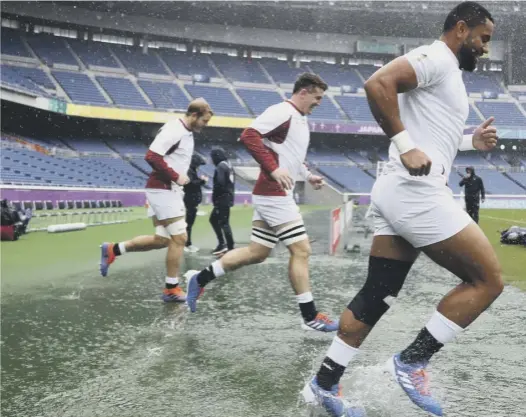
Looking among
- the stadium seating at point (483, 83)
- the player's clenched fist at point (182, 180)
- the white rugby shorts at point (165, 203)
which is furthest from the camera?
the stadium seating at point (483, 83)

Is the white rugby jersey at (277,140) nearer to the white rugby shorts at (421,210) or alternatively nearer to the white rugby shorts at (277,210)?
the white rugby shorts at (277,210)

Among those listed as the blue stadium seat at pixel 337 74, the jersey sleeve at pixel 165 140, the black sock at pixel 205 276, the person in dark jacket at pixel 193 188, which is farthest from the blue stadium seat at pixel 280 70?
the black sock at pixel 205 276

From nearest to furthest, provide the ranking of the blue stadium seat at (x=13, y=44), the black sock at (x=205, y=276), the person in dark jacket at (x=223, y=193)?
the black sock at (x=205, y=276) < the person in dark jacket at (x=223, y=193) < the blue stadium seat at (x=13, y=44)

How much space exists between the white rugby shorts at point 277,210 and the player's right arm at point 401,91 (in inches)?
84.2

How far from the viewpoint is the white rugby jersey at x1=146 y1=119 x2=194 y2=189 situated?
591cm

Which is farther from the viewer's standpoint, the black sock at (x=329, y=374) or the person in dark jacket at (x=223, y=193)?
the person in dark jacket at (x=223, y=193)

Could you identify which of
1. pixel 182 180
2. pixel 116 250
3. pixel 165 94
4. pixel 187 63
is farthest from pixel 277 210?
pixel 187 63

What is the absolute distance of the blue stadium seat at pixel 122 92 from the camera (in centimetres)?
4462

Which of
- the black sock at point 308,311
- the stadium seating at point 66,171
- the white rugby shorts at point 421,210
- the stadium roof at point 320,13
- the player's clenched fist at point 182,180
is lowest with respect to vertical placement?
the stadium seating at point 66,171

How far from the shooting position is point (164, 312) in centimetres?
530

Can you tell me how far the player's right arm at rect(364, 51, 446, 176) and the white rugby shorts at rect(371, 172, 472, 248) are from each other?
0.57ft

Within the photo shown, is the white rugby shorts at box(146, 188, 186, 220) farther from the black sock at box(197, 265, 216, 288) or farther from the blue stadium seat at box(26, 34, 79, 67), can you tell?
the blue stadium seat at box(26, 34, 79, 67)

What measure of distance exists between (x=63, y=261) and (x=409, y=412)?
7.10 meters

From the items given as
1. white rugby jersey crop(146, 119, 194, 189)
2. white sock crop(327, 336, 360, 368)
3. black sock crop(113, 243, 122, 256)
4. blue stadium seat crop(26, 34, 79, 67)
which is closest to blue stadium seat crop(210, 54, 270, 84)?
blue stadium seat crop(26, 34, 79, 67)
